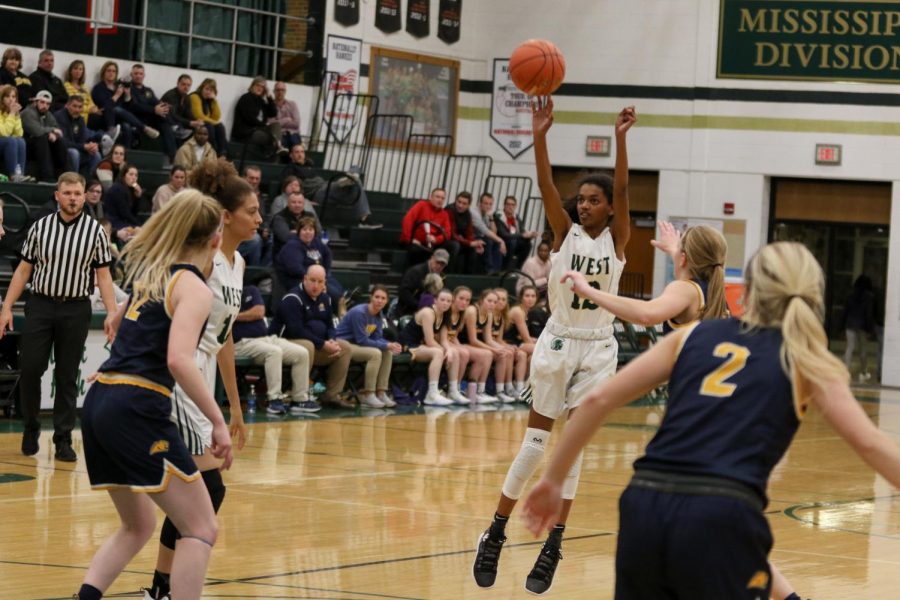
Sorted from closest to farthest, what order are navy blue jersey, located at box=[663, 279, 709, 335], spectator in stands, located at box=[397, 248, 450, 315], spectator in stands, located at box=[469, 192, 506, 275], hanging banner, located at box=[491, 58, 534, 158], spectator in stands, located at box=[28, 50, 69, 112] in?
navy blue jersey, located at box=[663, 279, 709, 335] < spectator in stands, located at box=[28, 50, 69, 112] < spectator in stands, located at box=[397, 248, 450, 315] < spectator in stands, located at box=[469, 192, 506, 275] < hanging banner, located at box=[491, 58, 534, 158]

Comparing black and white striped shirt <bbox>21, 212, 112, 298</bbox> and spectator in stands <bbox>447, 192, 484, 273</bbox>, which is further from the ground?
spectator in stands <bbox>447, 192, 484, 273</bbox>

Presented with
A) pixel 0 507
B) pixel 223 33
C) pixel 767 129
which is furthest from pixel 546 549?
pixel 767 129

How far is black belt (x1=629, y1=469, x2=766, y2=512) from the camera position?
3.39 meters

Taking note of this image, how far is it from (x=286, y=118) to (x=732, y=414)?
1643 centimetres

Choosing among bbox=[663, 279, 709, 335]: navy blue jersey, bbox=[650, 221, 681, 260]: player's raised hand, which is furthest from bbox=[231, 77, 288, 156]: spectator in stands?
bbox=[663, 279, 709, 335]: navy blue jersey

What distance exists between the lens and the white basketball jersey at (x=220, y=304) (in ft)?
18.6

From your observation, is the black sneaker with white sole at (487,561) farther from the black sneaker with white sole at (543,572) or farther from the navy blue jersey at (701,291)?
the navy blue jersey at (701,291)

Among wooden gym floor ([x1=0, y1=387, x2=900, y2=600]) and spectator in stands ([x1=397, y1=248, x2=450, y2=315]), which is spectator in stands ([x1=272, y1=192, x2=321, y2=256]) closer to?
spectator in stands ([x1=397, y1=248, x2=450, y2=315])

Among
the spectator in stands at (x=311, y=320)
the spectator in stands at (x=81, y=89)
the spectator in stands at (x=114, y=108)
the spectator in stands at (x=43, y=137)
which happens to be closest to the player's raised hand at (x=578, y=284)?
the spectator in stands at (x=311, y=320)

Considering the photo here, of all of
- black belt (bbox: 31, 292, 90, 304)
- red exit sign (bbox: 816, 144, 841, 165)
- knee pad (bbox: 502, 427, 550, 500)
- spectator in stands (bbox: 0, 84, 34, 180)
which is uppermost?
red exit sign (bbox: 816, 144, 841, 165)

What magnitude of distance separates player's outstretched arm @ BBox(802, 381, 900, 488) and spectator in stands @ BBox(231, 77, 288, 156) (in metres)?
15.9

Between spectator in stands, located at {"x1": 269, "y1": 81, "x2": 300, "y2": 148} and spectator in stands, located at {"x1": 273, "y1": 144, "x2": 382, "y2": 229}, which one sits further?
spectator in stands, located at {"x1": 269, "y1": 81, "x2": 300, "y2": 148}

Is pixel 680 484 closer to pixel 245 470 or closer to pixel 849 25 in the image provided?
pixel 245 470

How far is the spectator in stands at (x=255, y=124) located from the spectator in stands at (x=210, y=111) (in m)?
0.55
